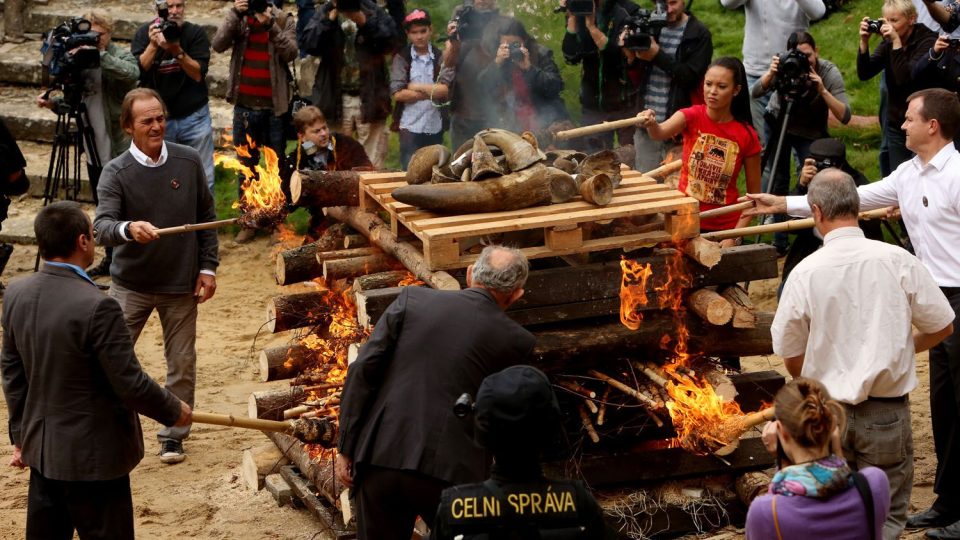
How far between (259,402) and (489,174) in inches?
78.1

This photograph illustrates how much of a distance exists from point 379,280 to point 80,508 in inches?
81.6

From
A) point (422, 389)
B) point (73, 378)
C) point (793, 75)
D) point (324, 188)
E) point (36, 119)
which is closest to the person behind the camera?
point (422, 389)

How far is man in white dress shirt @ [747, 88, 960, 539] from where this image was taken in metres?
6.46

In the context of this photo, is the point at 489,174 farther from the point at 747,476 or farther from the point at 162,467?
the point at 162,467

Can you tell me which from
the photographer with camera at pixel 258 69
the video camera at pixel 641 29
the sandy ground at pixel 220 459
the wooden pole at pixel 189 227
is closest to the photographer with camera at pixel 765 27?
the video camera at pixel 641 29

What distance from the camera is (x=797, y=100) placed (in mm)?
9461

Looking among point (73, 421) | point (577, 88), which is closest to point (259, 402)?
point (73, 421)

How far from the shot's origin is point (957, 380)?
259 inches

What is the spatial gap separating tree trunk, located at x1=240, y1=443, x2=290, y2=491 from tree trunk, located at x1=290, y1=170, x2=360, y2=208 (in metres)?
1.57

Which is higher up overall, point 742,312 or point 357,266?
point 357,266

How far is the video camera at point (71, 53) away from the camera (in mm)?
11367

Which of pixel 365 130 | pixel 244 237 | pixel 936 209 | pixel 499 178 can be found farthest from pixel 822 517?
pixel 244 237

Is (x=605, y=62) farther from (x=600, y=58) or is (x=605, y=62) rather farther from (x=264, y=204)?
(x=264, y=204)

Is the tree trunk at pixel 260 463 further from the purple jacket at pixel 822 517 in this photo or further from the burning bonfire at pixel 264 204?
the purple jacket at pixel 822 517
